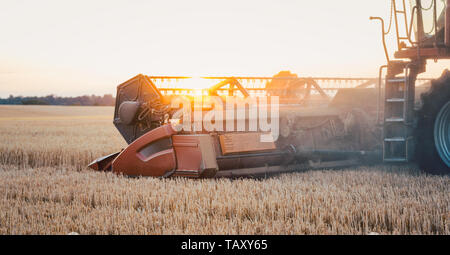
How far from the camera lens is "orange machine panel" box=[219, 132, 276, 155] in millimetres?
5642

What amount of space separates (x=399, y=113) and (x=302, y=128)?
1214 mm

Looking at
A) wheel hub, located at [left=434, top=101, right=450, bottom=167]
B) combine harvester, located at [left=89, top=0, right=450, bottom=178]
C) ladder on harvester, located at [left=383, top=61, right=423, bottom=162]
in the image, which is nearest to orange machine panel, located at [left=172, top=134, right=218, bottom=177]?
combine harvester, located at [left=89, top=0, right=450, bottom=178]

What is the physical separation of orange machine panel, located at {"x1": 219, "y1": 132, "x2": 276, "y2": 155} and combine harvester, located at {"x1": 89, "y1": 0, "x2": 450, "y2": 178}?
0.04 ft

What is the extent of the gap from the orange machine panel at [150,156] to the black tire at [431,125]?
2888mm

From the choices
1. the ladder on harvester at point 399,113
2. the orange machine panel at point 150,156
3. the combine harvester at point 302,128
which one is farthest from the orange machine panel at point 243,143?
the ladder on harvester at point 399,113

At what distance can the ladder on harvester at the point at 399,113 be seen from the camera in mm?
5660

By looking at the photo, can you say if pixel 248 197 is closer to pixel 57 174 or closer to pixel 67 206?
pixel 67 206

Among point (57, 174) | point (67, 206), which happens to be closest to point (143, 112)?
point (57, 174)

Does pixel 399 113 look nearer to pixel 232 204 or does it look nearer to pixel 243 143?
pixel 243 143

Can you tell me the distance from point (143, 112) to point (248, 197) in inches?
108

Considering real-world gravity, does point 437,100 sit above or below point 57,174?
above

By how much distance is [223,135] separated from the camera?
569 cm

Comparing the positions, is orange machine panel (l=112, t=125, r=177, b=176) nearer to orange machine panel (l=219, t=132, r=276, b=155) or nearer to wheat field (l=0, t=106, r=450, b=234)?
wheat field (l=0, t=106, r=450, b=234)

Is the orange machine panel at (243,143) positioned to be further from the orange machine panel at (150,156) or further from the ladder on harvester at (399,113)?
the ladder on harvester at (399,113)
